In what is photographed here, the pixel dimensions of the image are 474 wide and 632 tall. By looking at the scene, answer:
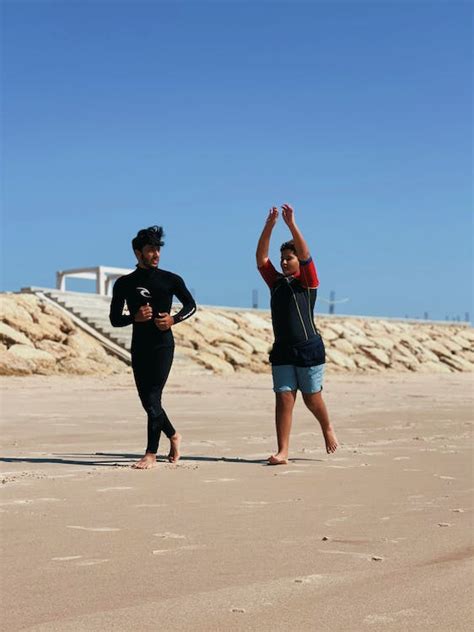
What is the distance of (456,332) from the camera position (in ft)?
109

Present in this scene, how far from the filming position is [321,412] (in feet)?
21.7

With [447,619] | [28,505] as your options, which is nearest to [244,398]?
[28,505]

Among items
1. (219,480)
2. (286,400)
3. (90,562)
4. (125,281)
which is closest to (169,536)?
(90,562)

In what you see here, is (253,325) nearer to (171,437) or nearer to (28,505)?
(171,437)

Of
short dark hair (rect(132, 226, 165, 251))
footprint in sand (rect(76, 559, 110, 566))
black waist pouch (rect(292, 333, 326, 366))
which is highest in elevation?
short dark hair (rect(132, 226, 165, 251))

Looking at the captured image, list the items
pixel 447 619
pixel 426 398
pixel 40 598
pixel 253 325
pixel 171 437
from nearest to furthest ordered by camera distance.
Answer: pixel 447 619, pixel 40 598, pixel 171 437, pixel 426 398, pixel 253 325

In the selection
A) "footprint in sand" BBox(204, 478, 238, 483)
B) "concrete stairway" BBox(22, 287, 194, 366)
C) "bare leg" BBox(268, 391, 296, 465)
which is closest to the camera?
"footprint in sand" BBox(204, 478, 238, 483)

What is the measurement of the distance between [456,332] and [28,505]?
30.3 metres

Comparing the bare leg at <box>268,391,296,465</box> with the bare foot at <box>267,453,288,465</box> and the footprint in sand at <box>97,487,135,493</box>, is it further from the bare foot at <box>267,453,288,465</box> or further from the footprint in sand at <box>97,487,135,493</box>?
the footprint in sand at <box>97,487,135,493</box>

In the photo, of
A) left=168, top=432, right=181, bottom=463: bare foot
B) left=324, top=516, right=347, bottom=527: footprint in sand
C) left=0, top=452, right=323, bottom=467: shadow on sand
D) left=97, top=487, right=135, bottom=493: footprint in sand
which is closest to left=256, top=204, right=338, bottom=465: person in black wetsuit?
left=0, top=452, right=323, bottom=467: shadow on sand

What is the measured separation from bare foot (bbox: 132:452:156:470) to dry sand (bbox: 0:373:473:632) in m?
0.12

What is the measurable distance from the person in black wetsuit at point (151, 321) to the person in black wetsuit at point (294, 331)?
763mm

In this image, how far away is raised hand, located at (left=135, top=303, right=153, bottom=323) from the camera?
247 inches

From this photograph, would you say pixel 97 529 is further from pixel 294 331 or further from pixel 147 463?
pixel 294 331
